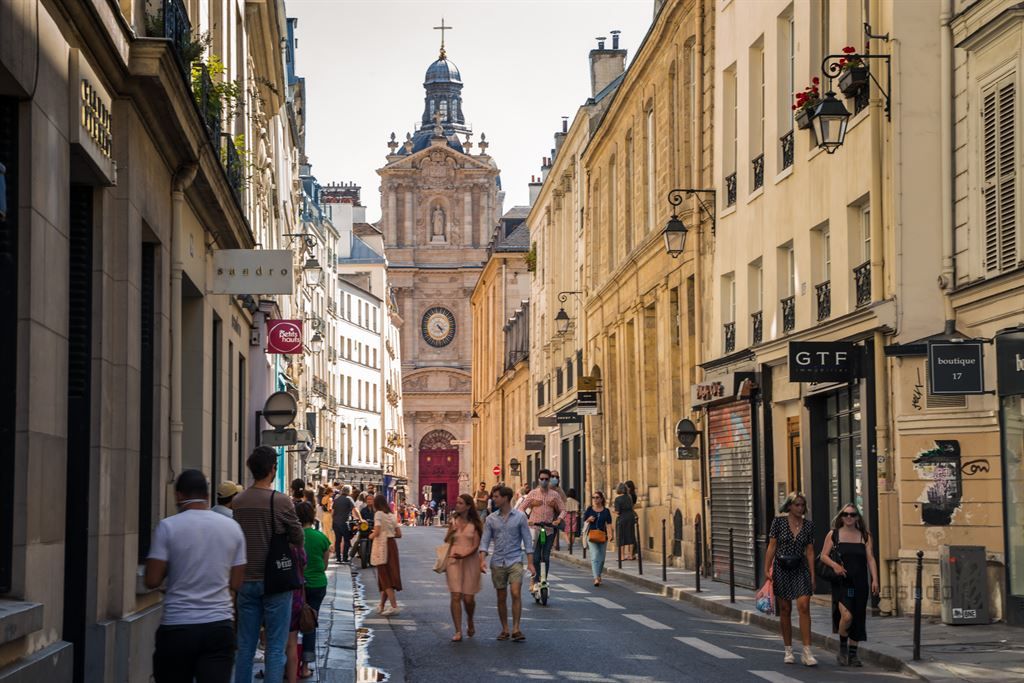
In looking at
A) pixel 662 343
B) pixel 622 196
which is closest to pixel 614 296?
pixel 622 196

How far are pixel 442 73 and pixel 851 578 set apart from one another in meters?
119

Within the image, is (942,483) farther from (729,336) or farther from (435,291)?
(435,291)

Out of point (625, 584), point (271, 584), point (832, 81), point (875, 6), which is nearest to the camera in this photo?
point (271, 584)

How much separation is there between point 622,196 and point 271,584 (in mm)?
30812

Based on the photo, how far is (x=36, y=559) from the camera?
30.2 feet

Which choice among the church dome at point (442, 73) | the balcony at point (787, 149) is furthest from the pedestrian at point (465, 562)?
the church dome at point (442, 73)

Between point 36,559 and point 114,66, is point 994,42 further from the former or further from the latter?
point 36,559

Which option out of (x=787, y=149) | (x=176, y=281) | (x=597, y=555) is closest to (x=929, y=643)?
(x=176, y=281)

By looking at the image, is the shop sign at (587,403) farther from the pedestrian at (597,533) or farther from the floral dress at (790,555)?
the floral dress at (790,555)

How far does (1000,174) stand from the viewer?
17.5 meters

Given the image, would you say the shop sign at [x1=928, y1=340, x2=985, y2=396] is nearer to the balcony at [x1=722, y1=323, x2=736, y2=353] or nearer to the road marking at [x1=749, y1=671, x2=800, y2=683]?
the road marking at [x1=749, y1=671, x2=800, y2=683]

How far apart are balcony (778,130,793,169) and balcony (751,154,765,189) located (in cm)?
110

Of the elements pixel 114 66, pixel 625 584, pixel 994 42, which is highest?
pixel 994 42

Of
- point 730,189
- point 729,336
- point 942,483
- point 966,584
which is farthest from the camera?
point 729,336
